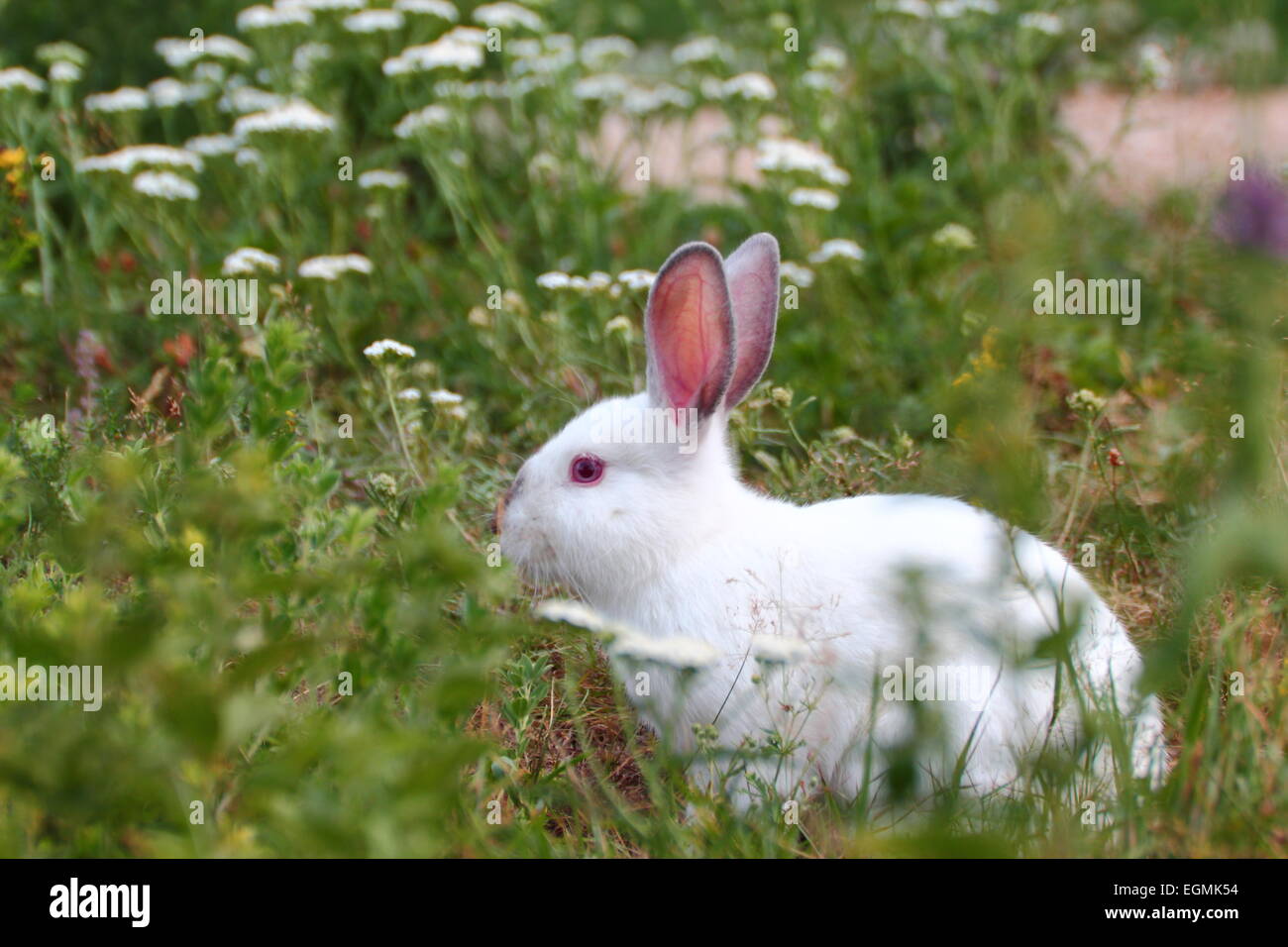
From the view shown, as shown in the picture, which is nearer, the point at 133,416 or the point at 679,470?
the point at 679,470

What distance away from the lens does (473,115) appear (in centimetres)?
589

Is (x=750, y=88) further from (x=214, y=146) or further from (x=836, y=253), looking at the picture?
(x=214, y=146)

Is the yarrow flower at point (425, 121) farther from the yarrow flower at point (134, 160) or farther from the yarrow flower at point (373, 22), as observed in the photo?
the yarrow flower at point (134, 160)

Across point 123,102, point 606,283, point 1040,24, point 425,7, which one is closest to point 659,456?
point 606,283

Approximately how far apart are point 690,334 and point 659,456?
297mm

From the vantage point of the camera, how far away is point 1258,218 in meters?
1.61

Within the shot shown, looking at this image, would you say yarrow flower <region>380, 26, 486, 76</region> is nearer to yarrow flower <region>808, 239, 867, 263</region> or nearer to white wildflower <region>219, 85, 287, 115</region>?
white wildflower <region>219, 85, 287, 115</region>

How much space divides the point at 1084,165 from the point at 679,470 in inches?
166

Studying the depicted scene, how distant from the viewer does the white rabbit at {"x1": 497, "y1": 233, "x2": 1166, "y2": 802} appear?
8.89 ft

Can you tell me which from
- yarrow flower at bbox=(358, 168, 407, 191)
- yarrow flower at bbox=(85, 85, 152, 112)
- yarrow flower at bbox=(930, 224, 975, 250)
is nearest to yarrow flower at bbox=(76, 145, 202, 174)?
yarrow flower at bbox=(85, 85, 152, 112)

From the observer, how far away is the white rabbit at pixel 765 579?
2.71 meters
